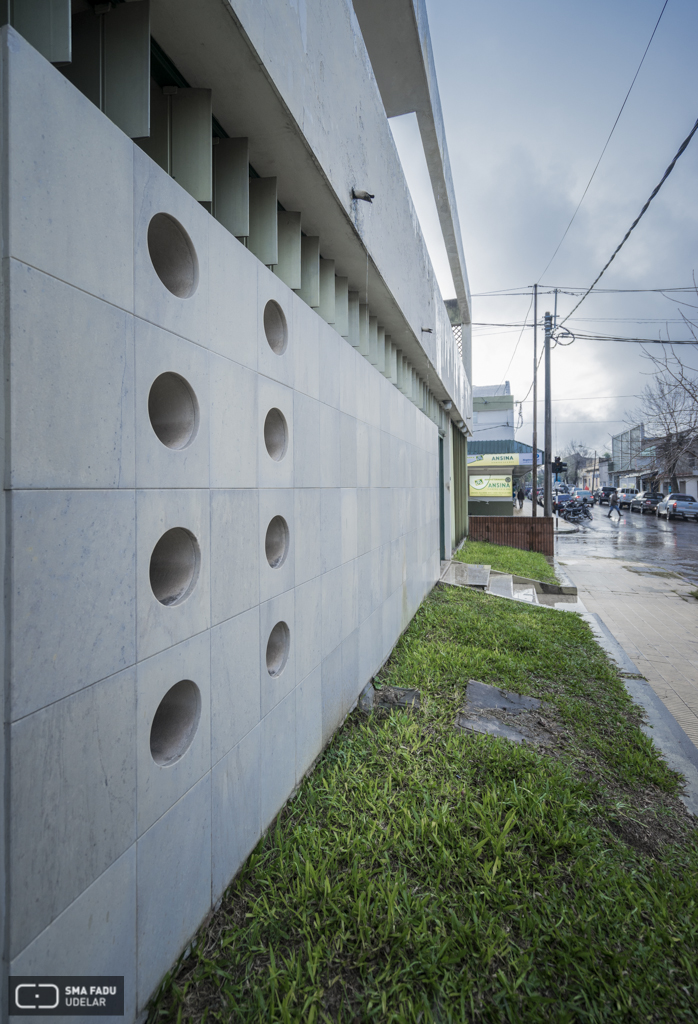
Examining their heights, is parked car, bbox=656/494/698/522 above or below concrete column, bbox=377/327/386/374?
below

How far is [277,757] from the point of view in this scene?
2.64 meters

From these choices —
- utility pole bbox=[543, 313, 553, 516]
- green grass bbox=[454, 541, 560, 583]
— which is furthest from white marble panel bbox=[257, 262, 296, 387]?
utility pole bbox=[543, 313, 553, 516]

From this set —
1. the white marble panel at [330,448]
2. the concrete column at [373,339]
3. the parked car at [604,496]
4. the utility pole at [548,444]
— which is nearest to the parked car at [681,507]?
the utility pole at [548,444]

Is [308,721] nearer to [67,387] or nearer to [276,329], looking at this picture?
[276,329]

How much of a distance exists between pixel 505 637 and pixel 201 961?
4.73m

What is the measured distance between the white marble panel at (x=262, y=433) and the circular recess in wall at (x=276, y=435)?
0.01 m

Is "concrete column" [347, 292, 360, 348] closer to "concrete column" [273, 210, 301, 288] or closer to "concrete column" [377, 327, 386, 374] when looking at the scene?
"concrete column" [377, 327, 386, 374]

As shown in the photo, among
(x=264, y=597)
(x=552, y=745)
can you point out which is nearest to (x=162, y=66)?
(x=264, y=597)

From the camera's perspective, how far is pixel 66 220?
138 cm

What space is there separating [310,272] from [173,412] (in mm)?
1970

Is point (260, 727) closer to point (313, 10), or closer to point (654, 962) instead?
point (654, 962)

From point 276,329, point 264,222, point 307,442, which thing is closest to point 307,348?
point 276,329

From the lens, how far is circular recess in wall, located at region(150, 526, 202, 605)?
6.36ft

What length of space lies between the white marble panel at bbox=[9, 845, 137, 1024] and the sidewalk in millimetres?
4200
